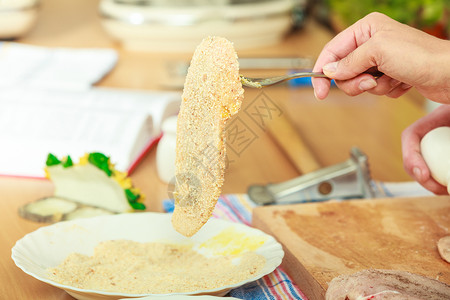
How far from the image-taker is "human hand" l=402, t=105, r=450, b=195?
126cm

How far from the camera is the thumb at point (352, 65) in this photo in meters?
1.10

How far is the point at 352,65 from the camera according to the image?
113cm

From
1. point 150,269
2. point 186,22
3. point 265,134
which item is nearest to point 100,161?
point 150,269

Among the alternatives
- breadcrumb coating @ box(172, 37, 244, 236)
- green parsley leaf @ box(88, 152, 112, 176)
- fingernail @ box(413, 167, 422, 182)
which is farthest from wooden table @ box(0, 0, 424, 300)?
fingernail @ box(413, 167, 422, 182)

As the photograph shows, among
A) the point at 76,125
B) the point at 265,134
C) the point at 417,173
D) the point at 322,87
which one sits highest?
the point at 322,87

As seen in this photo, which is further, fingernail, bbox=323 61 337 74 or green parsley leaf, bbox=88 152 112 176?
green parsley leaf, bbox=88 152 112 176

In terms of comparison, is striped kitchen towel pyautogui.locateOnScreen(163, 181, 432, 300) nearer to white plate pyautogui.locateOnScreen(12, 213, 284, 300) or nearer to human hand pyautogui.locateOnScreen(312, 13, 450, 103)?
white plate pyautogui.locateOnScreen(12, 213, 284, 300)

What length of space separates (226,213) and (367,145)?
2.05 feet

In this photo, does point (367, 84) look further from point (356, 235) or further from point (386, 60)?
point (356, 235)

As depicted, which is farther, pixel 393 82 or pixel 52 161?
pixel 52 161

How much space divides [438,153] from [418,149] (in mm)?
106

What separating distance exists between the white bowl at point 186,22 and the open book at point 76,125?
2.07 ft

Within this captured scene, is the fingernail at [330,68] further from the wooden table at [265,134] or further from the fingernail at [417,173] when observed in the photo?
the wooden table at [265,134]

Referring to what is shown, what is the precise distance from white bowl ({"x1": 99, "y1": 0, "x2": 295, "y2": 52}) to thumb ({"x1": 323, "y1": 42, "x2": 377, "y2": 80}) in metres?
1.37
